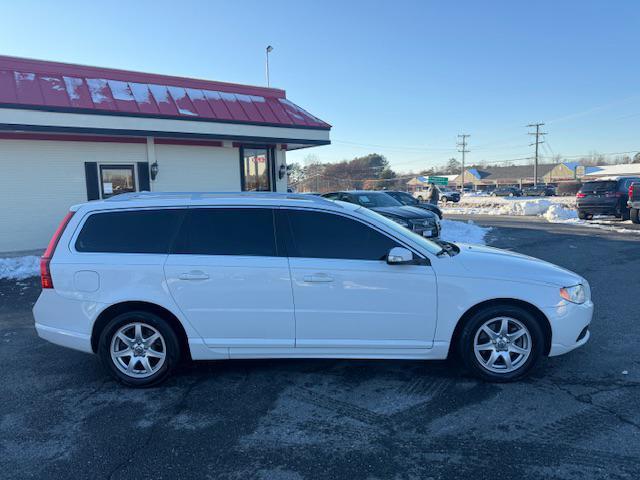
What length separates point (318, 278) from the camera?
12.5ft

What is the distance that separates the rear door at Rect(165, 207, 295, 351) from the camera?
385 centimetres

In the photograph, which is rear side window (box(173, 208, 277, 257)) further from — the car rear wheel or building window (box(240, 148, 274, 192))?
the car rear wheel

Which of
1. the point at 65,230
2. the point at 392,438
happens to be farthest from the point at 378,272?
the point at 65,230

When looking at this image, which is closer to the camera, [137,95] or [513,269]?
[513,269]

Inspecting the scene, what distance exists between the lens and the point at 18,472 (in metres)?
2.80

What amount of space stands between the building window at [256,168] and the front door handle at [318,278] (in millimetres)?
9449

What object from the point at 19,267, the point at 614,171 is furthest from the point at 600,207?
the point at 614,171

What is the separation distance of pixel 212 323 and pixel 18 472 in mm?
1659

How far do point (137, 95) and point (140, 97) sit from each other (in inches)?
4.4

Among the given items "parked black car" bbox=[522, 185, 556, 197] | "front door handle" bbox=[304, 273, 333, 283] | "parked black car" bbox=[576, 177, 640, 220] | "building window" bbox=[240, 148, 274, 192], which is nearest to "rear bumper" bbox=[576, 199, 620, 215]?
"parked black car" bbox=[576, 177, 640, 220]

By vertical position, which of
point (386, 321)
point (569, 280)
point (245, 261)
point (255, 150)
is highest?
point (255, 150)

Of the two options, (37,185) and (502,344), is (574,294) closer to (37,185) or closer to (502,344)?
(502,344)

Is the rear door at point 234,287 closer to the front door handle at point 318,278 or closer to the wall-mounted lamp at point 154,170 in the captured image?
the front door handle at point 318,278

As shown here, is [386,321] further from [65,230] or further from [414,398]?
[65,230]
